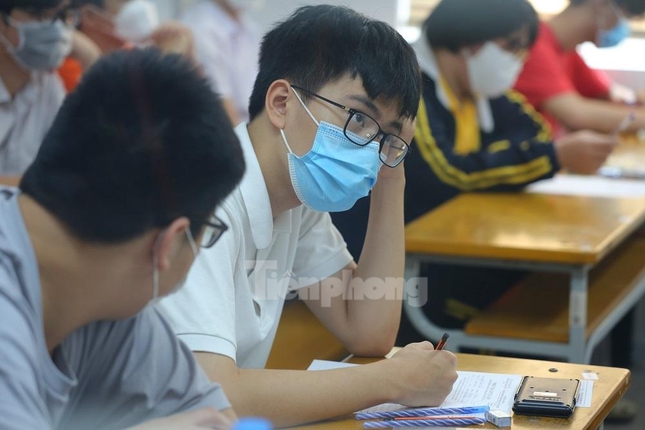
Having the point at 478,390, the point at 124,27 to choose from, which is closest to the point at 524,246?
the point at 478,390

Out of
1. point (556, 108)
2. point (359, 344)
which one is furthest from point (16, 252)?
point (556, 108)

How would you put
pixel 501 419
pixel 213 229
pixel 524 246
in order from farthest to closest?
pixel 524 246 → pixel 501 419 → pixel 213 229

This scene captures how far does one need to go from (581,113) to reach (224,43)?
1570mm

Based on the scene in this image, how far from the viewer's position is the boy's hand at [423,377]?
3.96 ft

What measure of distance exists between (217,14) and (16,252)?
3.52 m

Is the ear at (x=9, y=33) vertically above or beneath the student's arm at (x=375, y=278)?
above

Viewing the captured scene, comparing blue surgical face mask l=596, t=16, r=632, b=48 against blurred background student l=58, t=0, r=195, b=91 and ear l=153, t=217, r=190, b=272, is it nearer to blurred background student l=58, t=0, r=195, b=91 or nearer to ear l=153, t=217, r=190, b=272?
blurred background student l=58, t=0, r=195, b=91

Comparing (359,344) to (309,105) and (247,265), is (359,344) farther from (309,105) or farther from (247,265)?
(309,105)

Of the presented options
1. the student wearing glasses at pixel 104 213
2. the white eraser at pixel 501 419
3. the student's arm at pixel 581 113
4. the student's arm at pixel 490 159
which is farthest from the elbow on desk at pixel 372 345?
the student's arm at pixel 581 113

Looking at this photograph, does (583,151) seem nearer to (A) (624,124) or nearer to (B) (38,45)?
(A) (624,124)

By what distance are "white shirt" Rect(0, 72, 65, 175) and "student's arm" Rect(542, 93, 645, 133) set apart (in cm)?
190

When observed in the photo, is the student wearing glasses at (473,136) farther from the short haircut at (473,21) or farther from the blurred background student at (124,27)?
the blurred background student at (124,27)

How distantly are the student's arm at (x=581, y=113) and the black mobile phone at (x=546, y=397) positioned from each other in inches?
97.4

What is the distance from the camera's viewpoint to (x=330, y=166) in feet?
4.33
